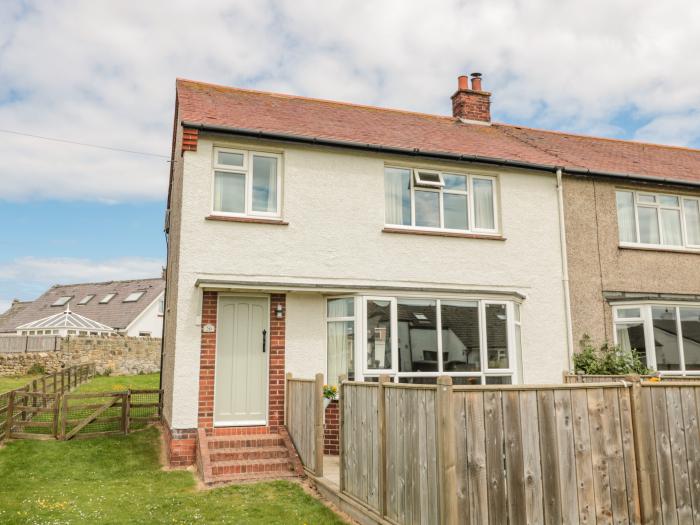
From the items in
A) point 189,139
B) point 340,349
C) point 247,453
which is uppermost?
point 189,139

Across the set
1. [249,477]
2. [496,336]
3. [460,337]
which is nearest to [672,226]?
[496,336]

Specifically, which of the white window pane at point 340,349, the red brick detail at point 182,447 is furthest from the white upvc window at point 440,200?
the red brick detail at point 182,447

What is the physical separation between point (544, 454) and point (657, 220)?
32.9 feet

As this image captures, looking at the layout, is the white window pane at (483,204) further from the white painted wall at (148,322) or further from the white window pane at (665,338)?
the white painted wall at (148,322)

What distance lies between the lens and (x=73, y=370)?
19.7 meters

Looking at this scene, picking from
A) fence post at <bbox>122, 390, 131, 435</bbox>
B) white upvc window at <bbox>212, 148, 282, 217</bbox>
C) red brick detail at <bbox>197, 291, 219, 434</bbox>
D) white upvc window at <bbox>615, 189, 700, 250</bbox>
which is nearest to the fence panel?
red brick detail at <bbox>197, 291, 219, 434</bbox>

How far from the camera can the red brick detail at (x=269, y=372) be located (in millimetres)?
9594

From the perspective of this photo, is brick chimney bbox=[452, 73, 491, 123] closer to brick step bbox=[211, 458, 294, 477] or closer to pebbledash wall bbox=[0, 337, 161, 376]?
brick step bbox=[211, 458, 294, 477]

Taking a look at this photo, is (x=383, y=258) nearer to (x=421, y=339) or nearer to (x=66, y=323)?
(x=421, y=339)

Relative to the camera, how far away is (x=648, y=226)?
13172 mm

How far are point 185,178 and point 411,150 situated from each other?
165 inches

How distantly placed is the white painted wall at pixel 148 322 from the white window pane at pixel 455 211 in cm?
3006

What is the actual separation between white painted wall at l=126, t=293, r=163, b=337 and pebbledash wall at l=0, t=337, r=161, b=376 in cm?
908

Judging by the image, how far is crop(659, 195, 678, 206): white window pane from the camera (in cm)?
1335
